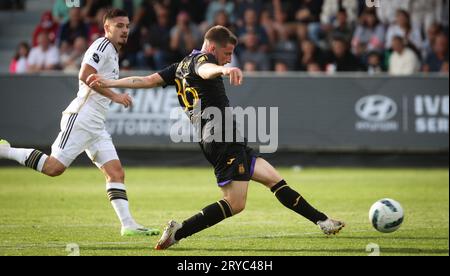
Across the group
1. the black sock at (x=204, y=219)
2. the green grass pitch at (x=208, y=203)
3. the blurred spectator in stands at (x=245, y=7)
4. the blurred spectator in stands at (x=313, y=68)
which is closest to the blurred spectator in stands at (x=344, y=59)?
the blurred spectator in stands at (x=313, y=68)

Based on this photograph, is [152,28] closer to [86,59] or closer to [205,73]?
[86,59]

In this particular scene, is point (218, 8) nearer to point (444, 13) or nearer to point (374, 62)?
point (374, 62)

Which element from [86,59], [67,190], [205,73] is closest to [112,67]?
[86,59]

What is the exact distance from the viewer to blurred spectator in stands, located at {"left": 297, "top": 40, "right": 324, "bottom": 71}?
71.4ft

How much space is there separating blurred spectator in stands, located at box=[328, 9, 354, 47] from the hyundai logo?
251 cm

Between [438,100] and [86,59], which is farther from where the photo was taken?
[438,100]

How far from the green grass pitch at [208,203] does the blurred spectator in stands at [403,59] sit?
255 cm

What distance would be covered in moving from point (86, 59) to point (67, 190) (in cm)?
602

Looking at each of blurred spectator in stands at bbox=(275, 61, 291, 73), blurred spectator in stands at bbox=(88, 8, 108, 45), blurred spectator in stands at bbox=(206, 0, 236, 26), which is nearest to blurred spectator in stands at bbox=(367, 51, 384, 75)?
blurred spectator in stands at bbox=(275, 61, 291, 73)

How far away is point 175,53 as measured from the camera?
2258cm

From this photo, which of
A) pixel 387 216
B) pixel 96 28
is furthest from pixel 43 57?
pixel 387 216

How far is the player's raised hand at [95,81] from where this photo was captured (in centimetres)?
977
